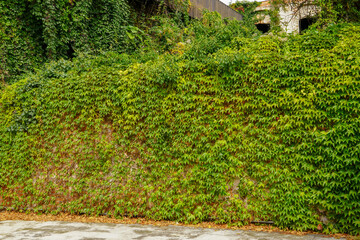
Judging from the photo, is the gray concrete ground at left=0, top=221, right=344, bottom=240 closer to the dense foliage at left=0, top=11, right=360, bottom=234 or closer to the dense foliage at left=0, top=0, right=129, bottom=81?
the dense foliage at left=0, top=11, right=360, bottom=234

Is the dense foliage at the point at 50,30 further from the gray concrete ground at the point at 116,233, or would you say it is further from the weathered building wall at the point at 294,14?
the weathered building wall at the point at 294,14

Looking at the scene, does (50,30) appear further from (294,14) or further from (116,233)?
(294,14)

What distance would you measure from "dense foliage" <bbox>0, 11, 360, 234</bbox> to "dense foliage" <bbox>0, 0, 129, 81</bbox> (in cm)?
323

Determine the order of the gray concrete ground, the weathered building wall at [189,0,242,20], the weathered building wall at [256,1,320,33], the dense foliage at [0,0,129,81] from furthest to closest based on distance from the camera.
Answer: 1. the weathered building wall at [189,0,242,20]
2. the dense foliage at [0,0,129,81]
3. the weathered building wall at [256,1,320,33]
4. the gray concrete ground

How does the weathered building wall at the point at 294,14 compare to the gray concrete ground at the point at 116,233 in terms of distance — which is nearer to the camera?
the gray concrete ground at the point at 116,233

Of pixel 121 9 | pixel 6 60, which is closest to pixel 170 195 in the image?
pixel 6 60

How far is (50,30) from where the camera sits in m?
11.5

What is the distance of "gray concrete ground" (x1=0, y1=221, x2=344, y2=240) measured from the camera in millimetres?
5465

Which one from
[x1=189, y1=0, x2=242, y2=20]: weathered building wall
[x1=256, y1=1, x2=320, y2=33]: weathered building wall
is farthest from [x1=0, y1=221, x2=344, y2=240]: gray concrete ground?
[x1=189, y1=0, x2=242, y2=20]: weathered building wall

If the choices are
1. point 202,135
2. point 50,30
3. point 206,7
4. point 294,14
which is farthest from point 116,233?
point 206,7

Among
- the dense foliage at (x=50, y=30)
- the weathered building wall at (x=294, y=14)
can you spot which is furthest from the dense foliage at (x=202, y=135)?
the dense foliage at (x=50, y=30)

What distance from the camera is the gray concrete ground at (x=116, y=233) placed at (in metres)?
5.46

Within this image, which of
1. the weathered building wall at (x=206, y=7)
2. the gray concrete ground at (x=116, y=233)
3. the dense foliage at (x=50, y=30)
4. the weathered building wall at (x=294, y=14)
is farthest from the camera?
the weathered building wall at (x=206, y=7)

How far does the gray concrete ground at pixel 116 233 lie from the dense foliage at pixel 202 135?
0.42 m
